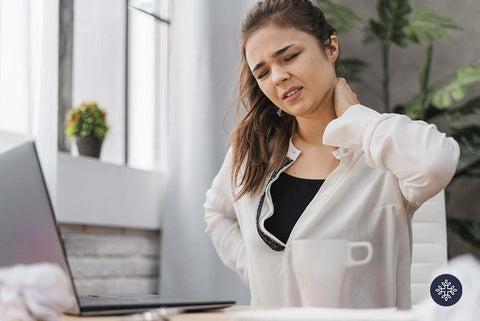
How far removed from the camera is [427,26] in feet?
11.6

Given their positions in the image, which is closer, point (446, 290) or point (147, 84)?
point (446, 290)

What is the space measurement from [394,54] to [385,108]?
1.46ft

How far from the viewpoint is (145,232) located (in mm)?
3137

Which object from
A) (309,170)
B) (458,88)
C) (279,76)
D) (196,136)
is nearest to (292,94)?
(279,76)

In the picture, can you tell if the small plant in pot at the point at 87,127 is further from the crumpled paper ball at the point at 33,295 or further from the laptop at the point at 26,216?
the crumpled paper ball at the point at 33,295

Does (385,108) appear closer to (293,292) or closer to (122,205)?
(122,205)

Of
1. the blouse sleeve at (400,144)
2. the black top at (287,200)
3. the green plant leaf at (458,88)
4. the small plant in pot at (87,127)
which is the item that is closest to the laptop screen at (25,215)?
the blouse sleeve at (400,144)

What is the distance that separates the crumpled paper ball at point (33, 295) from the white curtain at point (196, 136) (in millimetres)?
2489

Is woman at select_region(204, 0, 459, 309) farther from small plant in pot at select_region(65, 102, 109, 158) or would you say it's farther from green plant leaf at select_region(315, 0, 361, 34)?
green plant leaf at select_region(315, 0, 361, 34)

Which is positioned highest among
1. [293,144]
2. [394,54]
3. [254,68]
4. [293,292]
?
[394,54]

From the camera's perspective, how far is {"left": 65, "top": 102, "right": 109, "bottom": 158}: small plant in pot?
271 centimetres

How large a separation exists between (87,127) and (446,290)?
2.22 meters

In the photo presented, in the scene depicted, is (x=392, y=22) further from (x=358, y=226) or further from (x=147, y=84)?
(x=358, y=226)

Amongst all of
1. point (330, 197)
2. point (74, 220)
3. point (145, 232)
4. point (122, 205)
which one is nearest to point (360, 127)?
point (330, 197)
